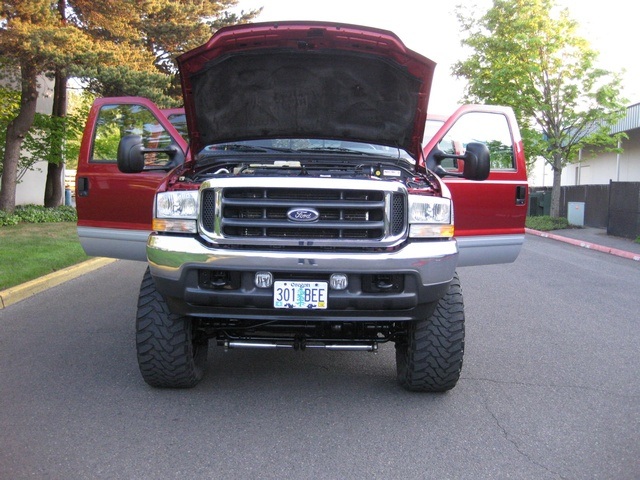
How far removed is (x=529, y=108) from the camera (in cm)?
2409

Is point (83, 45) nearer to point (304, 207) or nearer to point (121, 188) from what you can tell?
point (121, 188)

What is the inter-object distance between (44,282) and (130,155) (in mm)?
4687

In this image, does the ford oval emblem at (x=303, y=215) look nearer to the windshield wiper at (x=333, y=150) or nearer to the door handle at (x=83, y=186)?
the windshield wiper at (x=333, y=150)

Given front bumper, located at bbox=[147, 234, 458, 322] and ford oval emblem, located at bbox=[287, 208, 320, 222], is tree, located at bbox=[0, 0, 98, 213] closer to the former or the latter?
front bumper, located at bbox=[147, 234, 458, 322]

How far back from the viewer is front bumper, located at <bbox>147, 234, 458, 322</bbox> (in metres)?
3.79

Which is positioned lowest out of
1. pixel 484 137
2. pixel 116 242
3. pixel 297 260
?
pixel 116 242

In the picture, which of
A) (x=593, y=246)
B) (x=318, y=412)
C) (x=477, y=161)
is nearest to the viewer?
(x=318, y=412)

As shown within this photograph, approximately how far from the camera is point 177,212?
3.96 m

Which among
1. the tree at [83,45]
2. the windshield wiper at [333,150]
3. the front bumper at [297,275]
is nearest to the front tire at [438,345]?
the front bumper at [297,275]

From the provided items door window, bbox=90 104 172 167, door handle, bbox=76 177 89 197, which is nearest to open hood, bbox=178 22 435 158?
door window, bbox=90 104 172 167

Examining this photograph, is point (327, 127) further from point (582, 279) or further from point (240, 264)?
point (582, 279)

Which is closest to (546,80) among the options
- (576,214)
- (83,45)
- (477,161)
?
(576,214)

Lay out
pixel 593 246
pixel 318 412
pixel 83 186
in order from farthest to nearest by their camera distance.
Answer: pixel 593 246 → pixel 83 186 → pixel 318 412

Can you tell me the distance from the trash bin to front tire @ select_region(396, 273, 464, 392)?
21716 mm
